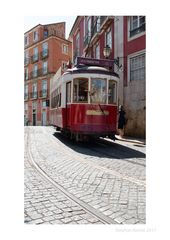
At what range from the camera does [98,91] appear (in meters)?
7.87

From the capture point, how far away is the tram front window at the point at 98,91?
7.80 m

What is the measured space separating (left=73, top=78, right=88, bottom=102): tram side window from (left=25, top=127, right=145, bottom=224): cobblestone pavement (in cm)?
254

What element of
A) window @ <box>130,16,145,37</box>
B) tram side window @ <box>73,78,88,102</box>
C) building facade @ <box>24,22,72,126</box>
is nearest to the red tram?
tram side window @ <box>73,78,88,102</box>

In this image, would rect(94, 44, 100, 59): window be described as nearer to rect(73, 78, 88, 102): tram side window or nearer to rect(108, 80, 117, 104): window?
rect(108, 80, 117, 104): window

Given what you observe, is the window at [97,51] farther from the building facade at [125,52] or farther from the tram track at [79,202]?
the tram track at [79,202]

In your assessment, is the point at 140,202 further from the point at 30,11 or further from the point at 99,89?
the point at 99,89

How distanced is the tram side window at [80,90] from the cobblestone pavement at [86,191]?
2543mm

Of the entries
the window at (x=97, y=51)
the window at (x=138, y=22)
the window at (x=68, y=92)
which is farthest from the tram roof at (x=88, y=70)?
the window at (x=97, y=51)

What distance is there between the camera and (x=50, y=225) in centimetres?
244

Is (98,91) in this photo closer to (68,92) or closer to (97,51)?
(68,92)

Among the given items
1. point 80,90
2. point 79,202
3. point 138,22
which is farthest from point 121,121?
point 79,202

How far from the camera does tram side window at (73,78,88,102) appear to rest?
7820 millimetres

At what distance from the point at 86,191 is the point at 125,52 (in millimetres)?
9204
